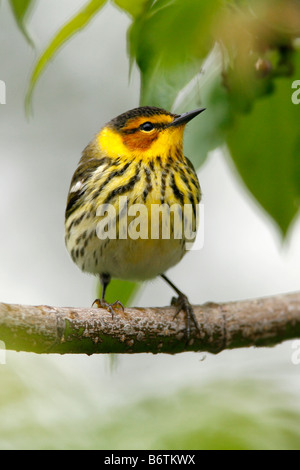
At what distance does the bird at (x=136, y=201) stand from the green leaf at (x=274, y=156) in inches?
55.7

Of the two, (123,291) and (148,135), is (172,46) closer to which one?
(123,291)

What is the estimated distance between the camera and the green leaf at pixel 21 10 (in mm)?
1863

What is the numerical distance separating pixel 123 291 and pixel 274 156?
2.98 feet

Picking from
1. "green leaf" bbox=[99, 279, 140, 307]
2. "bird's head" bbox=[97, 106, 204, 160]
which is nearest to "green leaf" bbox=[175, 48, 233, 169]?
"green leaf" bbox=[99, 279, 140, 307]

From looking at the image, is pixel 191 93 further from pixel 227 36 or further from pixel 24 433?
pixel 24 433

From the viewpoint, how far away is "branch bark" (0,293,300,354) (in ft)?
8.13

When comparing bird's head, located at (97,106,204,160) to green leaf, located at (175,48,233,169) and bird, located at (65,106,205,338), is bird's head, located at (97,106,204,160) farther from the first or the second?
green leaf, located at (175,48,233,169)

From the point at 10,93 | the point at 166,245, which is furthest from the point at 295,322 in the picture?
the point at 10,93

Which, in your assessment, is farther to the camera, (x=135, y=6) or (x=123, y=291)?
(x=123, y=291)

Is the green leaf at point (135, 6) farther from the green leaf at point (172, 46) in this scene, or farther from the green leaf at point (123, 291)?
the green leaf at point (123, 291)

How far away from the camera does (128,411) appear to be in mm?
2070

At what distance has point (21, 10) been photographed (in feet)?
6.18

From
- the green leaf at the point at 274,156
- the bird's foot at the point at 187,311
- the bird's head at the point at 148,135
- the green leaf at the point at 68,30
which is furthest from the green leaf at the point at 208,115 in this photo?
the bird's head at the point at 148,135

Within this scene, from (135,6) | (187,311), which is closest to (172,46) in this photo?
(135,6)
